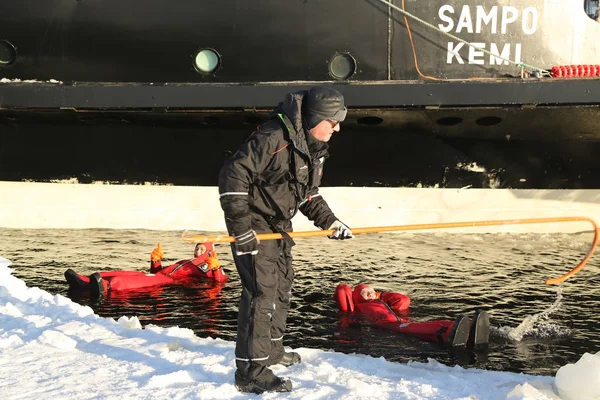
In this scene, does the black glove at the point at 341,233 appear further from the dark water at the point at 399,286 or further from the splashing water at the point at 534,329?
the splashing water at the point at 534,329

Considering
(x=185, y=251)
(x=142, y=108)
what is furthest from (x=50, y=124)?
(x=185, y=251)

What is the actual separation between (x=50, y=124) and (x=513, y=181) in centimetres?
536

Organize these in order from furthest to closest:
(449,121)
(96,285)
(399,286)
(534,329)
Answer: (449,121) < (399,286) < (96,285) < (534,329)

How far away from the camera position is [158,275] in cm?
664

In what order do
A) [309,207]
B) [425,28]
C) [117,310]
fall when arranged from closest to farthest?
[309,207]
[117,310]
[425,28]

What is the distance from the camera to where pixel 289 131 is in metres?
3.42

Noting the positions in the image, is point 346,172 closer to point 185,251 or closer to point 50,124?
point 185,251

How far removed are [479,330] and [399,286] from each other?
174 centimetres

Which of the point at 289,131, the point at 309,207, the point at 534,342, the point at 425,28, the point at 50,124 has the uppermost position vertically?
the point at 425,28

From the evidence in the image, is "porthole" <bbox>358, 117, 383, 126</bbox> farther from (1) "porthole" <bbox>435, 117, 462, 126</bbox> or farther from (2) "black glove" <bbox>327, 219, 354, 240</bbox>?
(2) "black glove" <bbox>327, 219, 354, 240</bbox>

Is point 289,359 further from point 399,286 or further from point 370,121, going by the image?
point 370,121

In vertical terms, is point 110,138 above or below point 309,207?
above

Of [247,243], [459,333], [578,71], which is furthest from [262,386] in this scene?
[578,71]

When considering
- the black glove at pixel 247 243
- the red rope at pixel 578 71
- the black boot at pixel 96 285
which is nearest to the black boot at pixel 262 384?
the black glove at pixel 247 243
